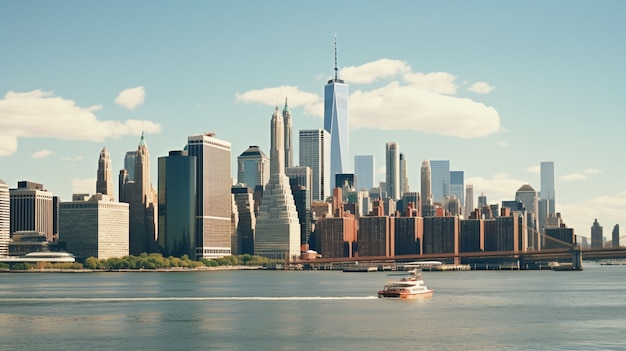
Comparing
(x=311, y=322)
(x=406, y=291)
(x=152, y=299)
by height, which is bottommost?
(x=152, y=299)

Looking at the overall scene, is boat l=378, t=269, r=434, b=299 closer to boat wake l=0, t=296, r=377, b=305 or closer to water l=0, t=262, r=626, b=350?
water l=0, t=262, r=626, b=350

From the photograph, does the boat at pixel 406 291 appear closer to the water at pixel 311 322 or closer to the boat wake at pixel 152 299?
the water at pixel 311 322

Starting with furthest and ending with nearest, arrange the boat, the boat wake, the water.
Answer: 1. the boat wake
2. the boat
3. the water

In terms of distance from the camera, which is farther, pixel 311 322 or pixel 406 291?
pixel 406 291

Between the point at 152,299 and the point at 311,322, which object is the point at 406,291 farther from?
the point at 311,322

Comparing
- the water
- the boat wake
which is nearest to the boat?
the water

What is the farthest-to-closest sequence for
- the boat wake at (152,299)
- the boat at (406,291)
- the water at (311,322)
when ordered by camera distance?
the boat wake at (152,299), the boat at (406,291), the water at (311,322)

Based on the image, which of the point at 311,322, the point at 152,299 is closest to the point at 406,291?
the point at 152,299

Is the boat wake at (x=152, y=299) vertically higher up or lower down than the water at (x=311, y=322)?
lower down

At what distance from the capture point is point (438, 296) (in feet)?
544

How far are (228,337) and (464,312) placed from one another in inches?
1547

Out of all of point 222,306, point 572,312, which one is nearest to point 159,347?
point 222,306

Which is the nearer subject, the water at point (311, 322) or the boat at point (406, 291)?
the water at point (311, 322)

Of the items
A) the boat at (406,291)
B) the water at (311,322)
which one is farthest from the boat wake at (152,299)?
the boat at (406,291)
